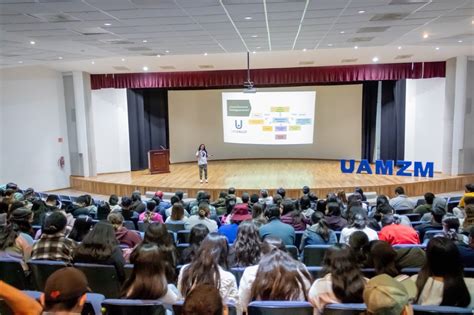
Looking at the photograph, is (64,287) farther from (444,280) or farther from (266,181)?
(266,181)

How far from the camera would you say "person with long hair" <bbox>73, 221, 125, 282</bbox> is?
Answer: 10.7ft

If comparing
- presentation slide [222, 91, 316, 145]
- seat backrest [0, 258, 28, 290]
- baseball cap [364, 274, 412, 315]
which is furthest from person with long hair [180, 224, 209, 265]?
presentation slide [222, 91, 316, 145]

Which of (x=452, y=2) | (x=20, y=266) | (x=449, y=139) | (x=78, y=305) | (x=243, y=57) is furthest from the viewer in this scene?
(x=449, y=139)

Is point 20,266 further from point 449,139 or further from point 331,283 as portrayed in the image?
point 449,139

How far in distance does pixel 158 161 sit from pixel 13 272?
36.5 feet

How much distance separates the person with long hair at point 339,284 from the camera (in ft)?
7.92

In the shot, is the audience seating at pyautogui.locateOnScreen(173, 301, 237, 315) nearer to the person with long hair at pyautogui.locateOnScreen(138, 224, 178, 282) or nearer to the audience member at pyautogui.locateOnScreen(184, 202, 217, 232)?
the person with long hair at pyautogui.locateOnScreen(138, 224, 178, 282)

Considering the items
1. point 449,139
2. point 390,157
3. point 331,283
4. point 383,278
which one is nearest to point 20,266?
point 331,283

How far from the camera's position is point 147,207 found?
243 inches

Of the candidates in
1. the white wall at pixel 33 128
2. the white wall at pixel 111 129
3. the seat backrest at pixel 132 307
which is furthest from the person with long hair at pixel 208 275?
the white wall at pixel 111 129

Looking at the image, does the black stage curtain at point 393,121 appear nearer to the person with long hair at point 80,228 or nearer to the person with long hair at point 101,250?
the person with long hair at point 80,228

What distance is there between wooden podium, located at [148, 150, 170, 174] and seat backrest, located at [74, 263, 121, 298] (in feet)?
36.2

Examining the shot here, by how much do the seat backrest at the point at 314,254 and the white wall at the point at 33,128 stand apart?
34.5 ft

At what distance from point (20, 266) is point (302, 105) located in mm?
11657
